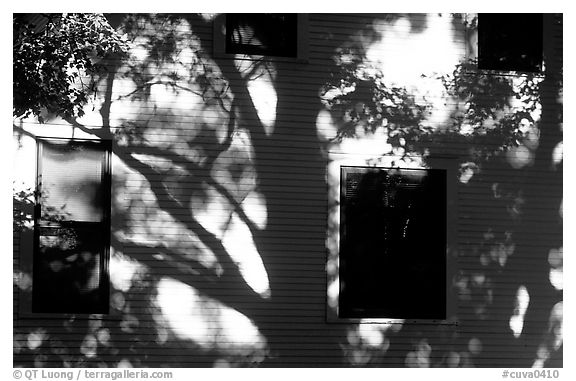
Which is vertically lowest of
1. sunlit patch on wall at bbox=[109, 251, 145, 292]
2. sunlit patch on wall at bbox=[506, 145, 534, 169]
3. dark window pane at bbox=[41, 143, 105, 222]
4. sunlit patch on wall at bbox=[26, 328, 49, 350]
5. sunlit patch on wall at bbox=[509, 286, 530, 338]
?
sunlit patch on wall at bbox=[26, 328, 49, 350]

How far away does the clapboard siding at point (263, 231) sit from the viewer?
1035 centimetres

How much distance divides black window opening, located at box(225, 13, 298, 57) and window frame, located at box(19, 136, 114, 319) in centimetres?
196

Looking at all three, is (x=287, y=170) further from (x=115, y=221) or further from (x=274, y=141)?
(x=115, y=221)

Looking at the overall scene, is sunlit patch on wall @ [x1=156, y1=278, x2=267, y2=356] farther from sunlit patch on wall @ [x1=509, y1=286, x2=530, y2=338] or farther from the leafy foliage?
sunlit patch on wall @ [x1=509, y1=286, x2=530, y2=338]

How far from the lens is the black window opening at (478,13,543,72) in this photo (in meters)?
11.4

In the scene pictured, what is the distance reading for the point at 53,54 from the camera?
9.62m

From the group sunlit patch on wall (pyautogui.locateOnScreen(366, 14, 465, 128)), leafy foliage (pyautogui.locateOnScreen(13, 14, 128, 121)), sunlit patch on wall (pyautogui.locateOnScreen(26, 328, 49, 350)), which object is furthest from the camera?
sunlit patch on wall (pyautogui.locateOnScreen(366, 14, 465, 128))

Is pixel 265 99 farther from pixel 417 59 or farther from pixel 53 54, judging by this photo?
pixel 53 54

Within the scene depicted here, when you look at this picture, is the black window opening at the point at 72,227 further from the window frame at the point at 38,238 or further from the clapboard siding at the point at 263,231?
the clapboard siding at the point at 263,231

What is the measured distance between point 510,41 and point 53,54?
5.65m

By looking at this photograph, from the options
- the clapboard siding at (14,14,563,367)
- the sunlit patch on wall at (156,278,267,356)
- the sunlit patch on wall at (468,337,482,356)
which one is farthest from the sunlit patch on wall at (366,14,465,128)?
the sunlit patch on wall at (156,278,267,356)

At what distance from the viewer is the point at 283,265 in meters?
10.6

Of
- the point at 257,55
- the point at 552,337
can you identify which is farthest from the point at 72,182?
the point at 552,337
